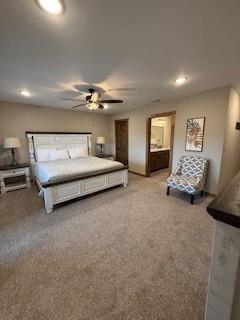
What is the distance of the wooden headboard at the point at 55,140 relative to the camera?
14.9 ft

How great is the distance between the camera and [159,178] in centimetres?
501

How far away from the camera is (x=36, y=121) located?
15.2 feet

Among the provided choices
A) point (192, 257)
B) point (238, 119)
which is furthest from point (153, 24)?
point (238, 119)

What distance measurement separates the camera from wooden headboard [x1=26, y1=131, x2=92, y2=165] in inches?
179

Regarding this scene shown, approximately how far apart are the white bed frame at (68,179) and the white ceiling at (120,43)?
1969 millimetres

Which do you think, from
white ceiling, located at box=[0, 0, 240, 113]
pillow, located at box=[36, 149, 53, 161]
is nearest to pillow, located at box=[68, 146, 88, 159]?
pillow, located at box=[36, 149, 53, 161]

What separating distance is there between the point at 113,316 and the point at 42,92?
154 inches

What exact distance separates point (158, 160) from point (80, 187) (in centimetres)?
357

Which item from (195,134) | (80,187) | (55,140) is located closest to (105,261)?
(80,187)

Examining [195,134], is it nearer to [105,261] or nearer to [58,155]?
Answer: [105,261]

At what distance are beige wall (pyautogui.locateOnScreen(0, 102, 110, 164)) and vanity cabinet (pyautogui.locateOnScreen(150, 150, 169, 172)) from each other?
251 centimetres

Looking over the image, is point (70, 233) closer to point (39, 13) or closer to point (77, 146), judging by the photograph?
point (39, 13)

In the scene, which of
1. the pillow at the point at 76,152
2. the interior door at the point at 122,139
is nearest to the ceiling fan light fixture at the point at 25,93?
the pillow at the point at 76,152

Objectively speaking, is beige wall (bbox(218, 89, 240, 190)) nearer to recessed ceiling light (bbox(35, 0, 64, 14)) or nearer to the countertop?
the countertop
